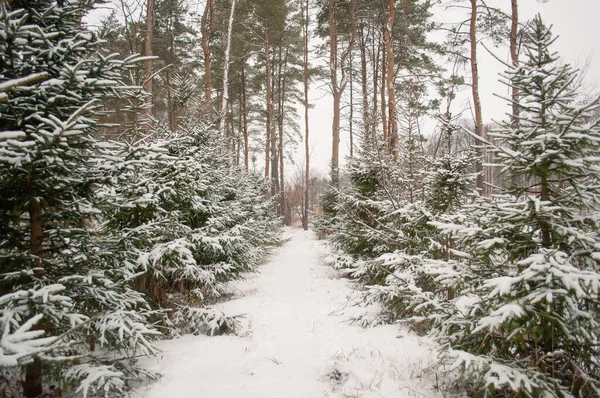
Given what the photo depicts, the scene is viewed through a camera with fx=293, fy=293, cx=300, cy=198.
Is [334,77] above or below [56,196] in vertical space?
above

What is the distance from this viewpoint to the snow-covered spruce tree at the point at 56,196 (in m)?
2.24

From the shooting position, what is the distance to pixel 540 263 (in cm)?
200

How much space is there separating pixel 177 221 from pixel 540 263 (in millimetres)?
4159

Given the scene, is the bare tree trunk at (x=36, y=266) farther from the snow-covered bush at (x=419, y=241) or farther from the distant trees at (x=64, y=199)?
the snow-covered bush at (x=419, y=241)

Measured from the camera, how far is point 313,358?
12.4ft

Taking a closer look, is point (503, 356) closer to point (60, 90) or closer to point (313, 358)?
point (313, 358)

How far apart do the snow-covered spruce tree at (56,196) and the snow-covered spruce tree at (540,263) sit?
9.18ft

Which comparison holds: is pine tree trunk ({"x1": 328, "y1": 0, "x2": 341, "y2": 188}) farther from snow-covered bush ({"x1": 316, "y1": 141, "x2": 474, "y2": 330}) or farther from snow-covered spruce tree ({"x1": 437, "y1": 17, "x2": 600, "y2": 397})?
snow-covered spruce tree ({"x1": 437, "y1": 17, "x2": 600, "y2": 397})

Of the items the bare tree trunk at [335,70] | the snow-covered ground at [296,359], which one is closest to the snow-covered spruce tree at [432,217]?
the snow-covered ground at [296,359]

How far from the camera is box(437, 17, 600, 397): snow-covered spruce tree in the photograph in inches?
77.0

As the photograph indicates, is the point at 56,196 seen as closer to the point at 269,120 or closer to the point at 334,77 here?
the point at 334,77

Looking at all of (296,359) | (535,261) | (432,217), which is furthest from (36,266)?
(432,217)

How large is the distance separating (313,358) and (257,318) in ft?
5.41

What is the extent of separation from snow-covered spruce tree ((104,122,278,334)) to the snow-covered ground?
62cm
